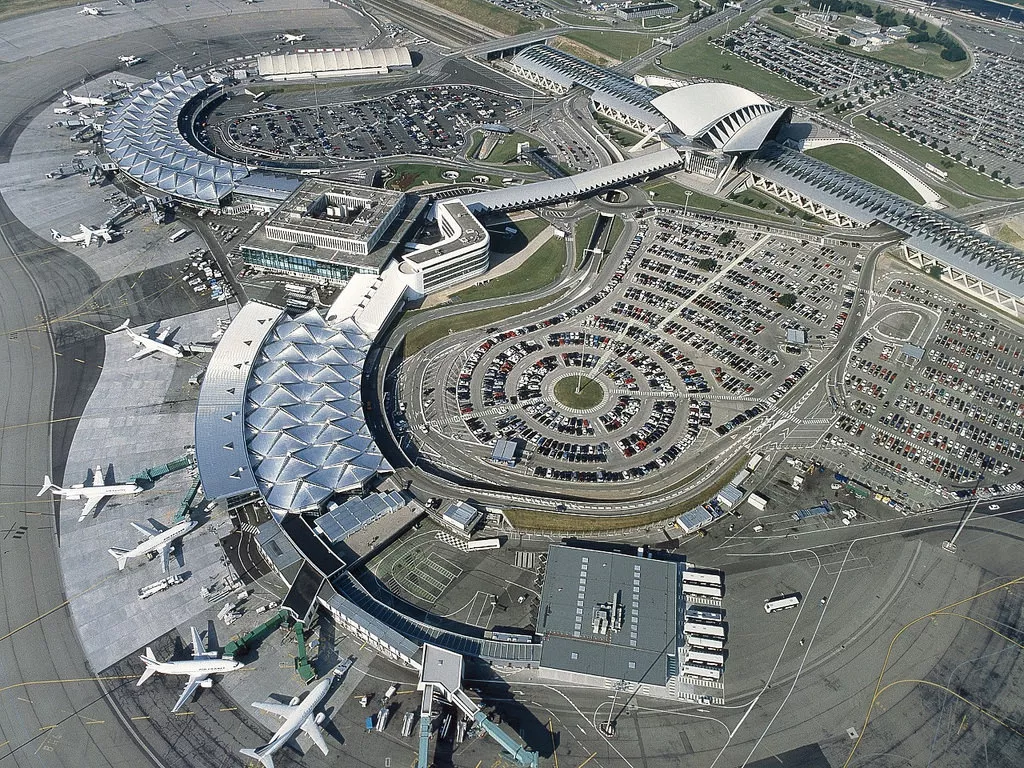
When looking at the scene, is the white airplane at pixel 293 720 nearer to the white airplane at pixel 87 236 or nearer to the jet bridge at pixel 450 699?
the jet bridge at pixel 450 699

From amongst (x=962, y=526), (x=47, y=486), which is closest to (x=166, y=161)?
(x=47, y=486)

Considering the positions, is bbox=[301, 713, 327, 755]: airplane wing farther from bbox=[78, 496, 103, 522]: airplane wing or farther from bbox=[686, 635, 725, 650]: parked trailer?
bbox=[78, 496, 103, 522]: airplane wing

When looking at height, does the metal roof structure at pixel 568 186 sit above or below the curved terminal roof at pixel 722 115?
below

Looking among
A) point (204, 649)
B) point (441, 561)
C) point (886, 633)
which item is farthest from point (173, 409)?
point (886, 633)

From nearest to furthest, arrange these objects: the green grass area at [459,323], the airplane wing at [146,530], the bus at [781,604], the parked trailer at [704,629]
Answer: the parked trailer at [704,629], the bus at [781,604], the airplane wing at [146,530], the green grass area at [459,323]

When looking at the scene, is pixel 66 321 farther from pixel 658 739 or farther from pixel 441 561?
pixel 658 739

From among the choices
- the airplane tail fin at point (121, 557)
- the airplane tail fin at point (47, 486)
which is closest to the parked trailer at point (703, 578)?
the airplane tail fin at point (121, 557)

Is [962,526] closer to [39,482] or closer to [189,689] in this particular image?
[189,689]
